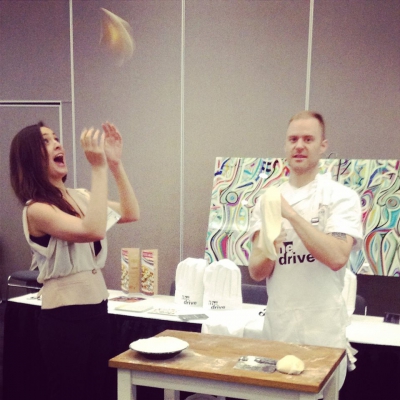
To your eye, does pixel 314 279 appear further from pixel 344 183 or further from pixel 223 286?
pixel 344 183

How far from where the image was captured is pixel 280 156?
3.55 m

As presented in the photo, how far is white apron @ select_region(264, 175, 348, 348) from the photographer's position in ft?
5.83

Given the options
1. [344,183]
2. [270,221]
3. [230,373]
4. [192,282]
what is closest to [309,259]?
[270,221]

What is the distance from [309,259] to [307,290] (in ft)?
0.36

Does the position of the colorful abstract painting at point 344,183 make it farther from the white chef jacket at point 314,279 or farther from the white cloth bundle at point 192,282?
the white chef jacket at point 314,279

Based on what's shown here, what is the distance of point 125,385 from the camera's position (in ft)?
5.01

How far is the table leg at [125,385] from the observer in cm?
152

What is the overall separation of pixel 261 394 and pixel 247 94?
101 inches

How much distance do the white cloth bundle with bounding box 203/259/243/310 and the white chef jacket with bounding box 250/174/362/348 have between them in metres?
0.91

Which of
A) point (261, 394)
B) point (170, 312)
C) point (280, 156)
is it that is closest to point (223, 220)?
point (280, 156)

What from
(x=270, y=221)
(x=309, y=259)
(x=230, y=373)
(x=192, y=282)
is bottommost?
(x=192, y=282)

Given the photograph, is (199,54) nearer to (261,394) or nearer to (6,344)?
(6,344)

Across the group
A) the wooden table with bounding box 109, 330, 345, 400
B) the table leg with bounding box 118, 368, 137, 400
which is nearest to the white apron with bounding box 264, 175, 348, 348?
the wooden table with bounding box 109, 330, 345, 400

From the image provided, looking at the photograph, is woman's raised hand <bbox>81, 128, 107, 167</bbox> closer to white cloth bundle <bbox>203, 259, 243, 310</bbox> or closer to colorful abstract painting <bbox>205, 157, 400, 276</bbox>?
white cloth bundle <bbox>203, 259, 243, 310</bbox>
